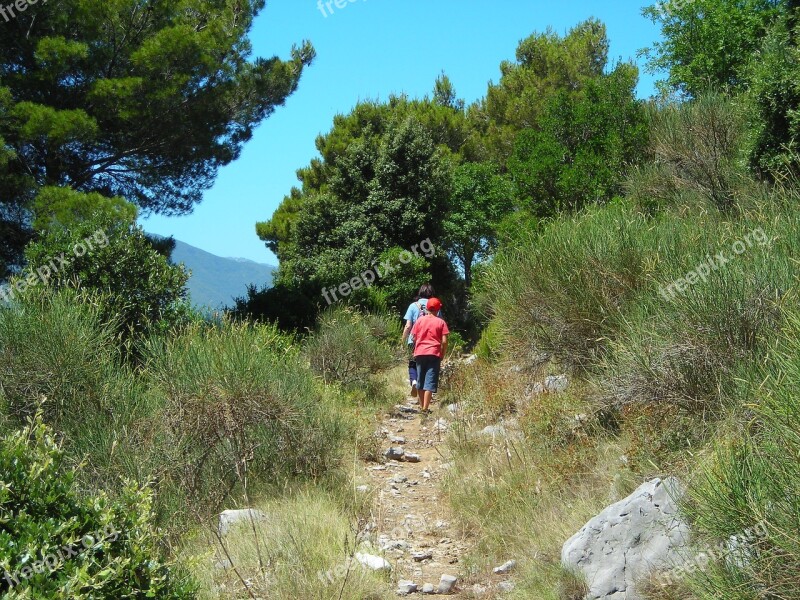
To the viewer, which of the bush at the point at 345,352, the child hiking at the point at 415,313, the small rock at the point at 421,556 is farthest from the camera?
the bush at the point at 345,352

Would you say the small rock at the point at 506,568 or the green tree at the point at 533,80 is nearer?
the small rock at the point at 506,568

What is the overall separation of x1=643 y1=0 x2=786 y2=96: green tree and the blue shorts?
896cm

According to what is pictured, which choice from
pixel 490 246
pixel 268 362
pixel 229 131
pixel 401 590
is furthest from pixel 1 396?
pixel 490 246

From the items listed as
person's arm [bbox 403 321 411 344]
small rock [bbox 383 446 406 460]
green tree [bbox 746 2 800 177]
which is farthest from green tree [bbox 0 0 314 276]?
green tree [bbox 746 2 800 177]

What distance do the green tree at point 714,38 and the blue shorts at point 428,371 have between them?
29.4ft

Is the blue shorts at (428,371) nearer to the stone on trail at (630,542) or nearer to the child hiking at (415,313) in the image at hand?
the child hiking at (415,313)

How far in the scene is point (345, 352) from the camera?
12.8m

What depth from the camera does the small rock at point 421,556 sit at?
6.13 meters

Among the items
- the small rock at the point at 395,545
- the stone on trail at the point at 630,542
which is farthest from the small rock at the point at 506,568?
the small rock at the point at 395,545

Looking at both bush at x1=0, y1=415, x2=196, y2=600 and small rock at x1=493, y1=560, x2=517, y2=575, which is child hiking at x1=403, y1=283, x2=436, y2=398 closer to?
small rock at x1=493, y1=560, x2=517, y2=575

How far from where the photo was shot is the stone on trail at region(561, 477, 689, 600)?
14.8ft

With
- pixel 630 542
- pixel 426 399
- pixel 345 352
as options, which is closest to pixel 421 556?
pixel 630 542

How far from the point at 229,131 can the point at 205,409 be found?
1032cm

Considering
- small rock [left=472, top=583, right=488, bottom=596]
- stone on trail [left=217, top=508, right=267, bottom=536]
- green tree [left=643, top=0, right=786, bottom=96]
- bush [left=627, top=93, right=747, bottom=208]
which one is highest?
green tree [left=643, top=0, right=786, bottom=96]
